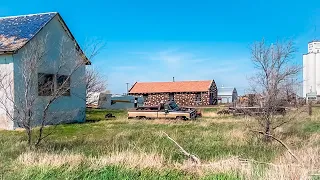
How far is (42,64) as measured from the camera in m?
17.2

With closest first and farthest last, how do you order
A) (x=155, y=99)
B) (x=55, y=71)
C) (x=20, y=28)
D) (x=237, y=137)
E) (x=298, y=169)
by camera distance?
(x=298, y=169)
(x=237, y=137)
(x=20, y=28)
(x=55, y=71)
(x=155, y=99)

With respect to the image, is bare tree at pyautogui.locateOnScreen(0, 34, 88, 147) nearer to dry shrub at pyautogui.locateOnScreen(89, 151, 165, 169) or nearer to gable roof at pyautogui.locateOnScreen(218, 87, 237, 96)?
dry shrub at pyautogui.locateOnScreen(89, 151, 165, 169)

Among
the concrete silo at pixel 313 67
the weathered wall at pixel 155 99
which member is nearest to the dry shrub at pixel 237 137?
the weathered wall at pixel 155 99

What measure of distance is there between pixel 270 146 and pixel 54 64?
12.4 meters

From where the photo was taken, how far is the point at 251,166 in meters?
6.70

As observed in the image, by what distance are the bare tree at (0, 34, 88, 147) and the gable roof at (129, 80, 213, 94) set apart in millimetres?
33993

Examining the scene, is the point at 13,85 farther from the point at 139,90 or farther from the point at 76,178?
the point at 139,90

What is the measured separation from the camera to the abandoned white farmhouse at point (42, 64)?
15844mm

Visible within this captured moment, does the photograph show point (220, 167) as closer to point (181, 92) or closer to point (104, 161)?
point (104, 161)

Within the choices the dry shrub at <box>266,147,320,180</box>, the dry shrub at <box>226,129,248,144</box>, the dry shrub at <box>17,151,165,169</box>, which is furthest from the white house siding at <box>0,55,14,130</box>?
the dry shrub at <box>266,147,320,180</box>

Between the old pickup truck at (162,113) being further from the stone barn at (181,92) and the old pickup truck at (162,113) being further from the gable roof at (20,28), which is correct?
the stone barn at (181,92)

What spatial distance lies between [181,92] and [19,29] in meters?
36.5

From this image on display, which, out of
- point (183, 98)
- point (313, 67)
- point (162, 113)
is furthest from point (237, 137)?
point (313, 67)

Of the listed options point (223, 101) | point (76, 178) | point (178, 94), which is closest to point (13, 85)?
point (76, 178)
